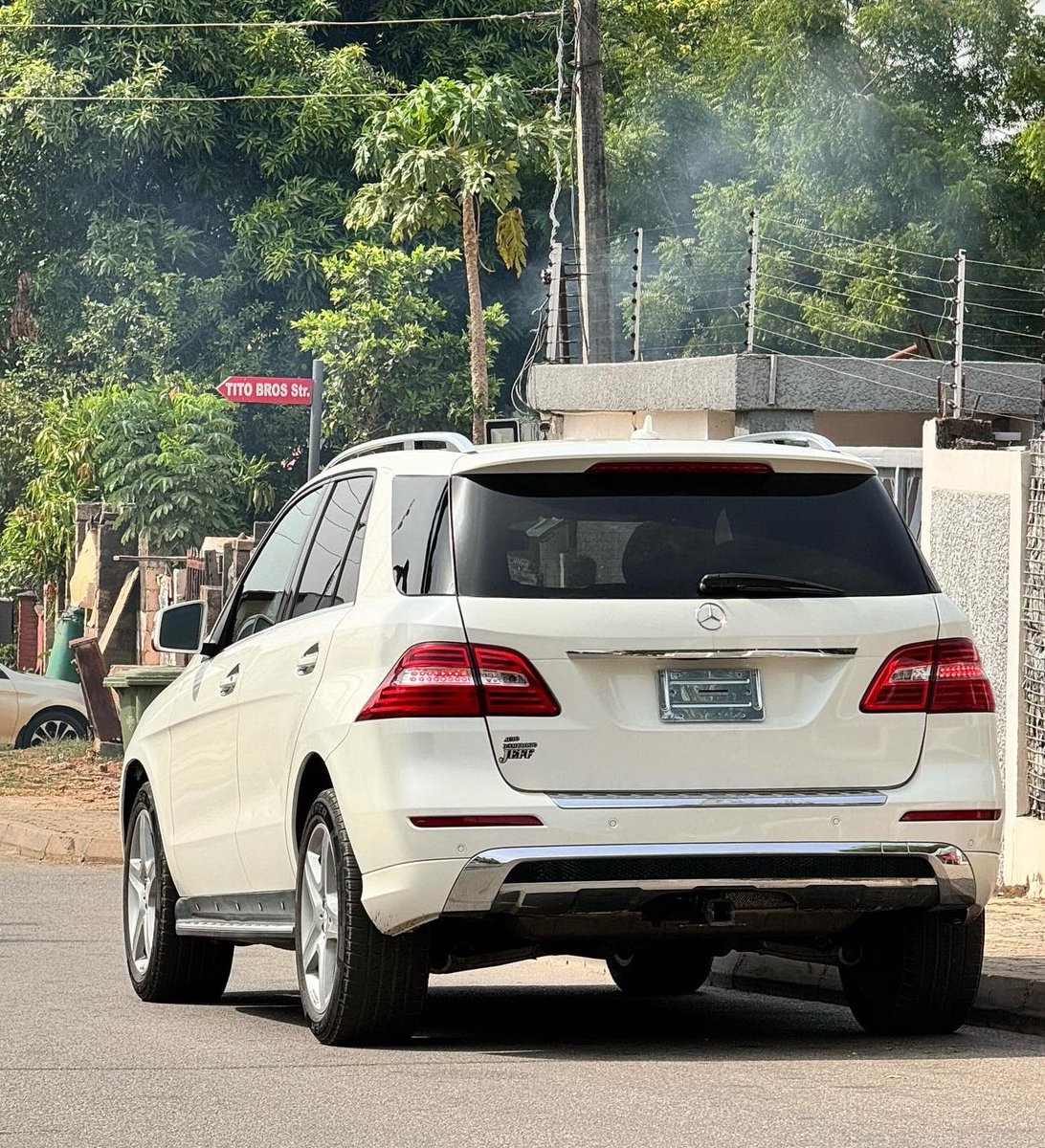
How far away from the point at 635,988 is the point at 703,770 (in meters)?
2.78

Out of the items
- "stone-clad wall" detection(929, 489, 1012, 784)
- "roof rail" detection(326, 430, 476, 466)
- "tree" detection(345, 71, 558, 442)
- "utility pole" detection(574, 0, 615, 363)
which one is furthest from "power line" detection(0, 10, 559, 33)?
"roof rail" detection(326, 430, 476, 466)

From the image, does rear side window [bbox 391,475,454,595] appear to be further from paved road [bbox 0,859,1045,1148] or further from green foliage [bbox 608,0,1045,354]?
green foliage [bbox 608,0,1045,354]

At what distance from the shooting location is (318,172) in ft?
159

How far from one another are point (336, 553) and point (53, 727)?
18.6 m

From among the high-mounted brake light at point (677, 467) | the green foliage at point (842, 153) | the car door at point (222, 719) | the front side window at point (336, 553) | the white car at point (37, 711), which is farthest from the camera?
the green foliage at point (842, 153)

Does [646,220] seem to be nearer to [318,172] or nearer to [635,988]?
[318,172]

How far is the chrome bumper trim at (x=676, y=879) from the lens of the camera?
269 inches

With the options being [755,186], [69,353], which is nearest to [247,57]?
[69,353]

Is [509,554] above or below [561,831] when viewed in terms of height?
above

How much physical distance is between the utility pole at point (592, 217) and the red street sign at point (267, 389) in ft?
11.2

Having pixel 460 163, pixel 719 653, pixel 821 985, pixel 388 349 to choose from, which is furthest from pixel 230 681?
pixel 388 349

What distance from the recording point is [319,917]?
24.7ft

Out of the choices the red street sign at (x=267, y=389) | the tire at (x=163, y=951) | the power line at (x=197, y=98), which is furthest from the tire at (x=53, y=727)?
the power line at (x=197, y=98)

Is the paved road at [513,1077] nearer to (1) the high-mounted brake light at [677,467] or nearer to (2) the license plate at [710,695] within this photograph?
(2) the license plate at [710,695]
